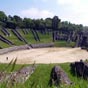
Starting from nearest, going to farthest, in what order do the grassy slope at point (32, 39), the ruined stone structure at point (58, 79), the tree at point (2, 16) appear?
the ruined stone structure at point (58, 79), the grassy slope at point (32, 39), the tree at point (2, 16)

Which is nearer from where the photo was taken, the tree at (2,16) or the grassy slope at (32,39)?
the grassy slope at (32,39)

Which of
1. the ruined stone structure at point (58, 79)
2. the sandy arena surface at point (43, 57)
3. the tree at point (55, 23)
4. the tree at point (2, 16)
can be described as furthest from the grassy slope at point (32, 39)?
the ruined stone structure at point (58, 79)

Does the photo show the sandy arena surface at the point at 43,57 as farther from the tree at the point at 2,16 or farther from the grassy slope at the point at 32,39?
the tree at the point at 2,16

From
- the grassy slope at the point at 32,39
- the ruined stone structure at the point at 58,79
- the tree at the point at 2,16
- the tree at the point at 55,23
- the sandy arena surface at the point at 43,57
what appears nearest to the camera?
the ruined stone structure at the point at 58,79

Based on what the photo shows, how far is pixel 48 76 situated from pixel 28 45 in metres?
59.3

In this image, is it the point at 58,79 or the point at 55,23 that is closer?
the point at 58,79

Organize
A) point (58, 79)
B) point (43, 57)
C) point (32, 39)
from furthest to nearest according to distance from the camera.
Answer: point (32, 39) → point (43, 57) → point (58, 79)

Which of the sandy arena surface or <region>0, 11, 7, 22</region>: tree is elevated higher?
<region>0, 11, 7, 22</region>: tree

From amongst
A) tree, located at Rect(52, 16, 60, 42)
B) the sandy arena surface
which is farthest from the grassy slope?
the sandy arena surface

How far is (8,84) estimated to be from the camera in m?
5.55

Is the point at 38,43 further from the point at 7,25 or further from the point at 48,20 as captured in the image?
the point at 48,20

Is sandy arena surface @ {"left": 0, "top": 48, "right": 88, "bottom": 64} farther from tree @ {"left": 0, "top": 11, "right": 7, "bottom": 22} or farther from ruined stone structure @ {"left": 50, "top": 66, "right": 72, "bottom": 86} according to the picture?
tree @ {"left": 0, "top": 11, "right": 7, "bottom": 22}

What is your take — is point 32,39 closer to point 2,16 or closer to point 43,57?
point 2,16

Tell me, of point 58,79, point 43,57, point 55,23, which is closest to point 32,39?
point 55,23
